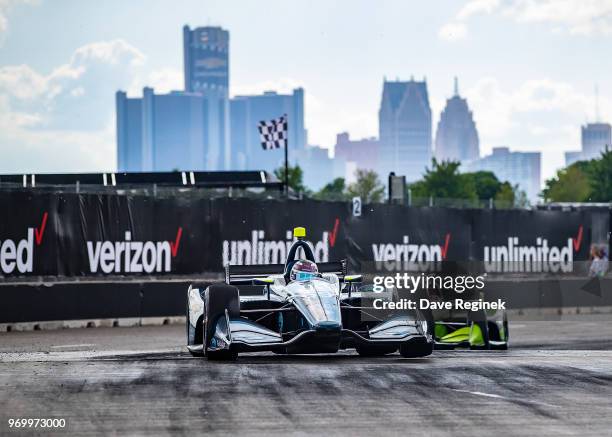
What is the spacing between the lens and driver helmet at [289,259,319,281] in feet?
61.3

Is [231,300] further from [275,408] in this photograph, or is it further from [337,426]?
[337,426]

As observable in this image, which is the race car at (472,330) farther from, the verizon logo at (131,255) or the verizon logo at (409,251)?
the verizon logo at (409,251)

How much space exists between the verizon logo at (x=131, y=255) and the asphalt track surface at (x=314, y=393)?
9.09 meters

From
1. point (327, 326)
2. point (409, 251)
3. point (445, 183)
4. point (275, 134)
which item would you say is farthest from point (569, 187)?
point (327, 326)

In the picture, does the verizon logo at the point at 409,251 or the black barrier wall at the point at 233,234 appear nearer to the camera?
the black barrier wall at the point at 233,234

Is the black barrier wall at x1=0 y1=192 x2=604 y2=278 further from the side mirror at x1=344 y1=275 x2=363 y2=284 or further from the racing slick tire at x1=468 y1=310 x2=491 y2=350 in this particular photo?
the racing slick tire at x1=468 y1=310 x2=491 y2=350

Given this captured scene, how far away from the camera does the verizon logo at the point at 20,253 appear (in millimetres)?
27234

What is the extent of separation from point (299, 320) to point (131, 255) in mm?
12453

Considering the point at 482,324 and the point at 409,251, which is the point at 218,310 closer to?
the point at 482,324

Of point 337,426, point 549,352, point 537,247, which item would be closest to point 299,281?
point 549,352

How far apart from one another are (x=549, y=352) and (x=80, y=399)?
9570mm

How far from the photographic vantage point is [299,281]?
18516 mm

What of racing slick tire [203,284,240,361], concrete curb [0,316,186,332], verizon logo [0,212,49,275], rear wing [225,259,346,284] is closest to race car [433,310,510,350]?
rear wing [225,259,346,284]

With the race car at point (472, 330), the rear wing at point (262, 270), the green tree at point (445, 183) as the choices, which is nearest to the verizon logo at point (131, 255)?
the rear wing at point (262, 270)
